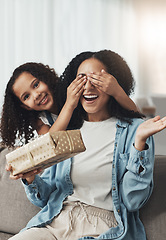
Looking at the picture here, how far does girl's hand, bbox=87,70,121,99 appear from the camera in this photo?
1.15m

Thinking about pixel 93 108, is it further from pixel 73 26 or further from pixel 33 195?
pixel 73 26

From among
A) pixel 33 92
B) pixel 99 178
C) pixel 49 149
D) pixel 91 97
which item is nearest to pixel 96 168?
pixel 99 178

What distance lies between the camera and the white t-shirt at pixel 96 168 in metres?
1.18

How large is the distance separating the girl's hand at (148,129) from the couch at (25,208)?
0.99 ft

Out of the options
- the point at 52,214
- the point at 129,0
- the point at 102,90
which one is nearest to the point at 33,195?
the point at 52,214

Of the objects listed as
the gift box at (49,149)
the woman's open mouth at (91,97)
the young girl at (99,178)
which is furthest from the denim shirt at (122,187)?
the gift box at (49,149)

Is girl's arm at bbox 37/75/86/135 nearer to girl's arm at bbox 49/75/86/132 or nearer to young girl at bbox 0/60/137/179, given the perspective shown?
girl's arm at bbox 49/75/86/132

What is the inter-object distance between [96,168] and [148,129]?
287 millimetres

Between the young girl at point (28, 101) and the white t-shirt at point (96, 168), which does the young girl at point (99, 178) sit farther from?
the young girl at point (28, 101)

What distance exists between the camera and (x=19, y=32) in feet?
10.9

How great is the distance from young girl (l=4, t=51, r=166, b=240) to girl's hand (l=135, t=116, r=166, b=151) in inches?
0.8

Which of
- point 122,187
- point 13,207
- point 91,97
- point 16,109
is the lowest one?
point 13,207

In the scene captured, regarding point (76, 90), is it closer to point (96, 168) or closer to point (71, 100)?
point (71, 100)

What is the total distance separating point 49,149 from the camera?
0.88m
